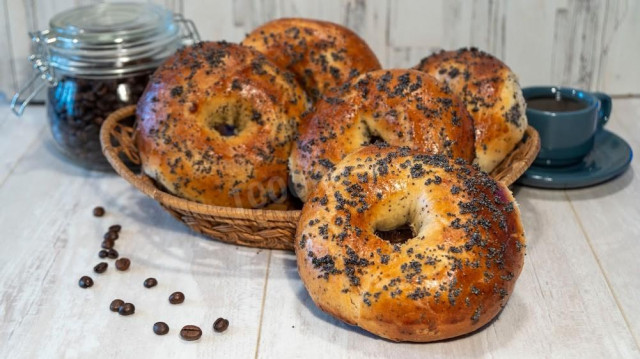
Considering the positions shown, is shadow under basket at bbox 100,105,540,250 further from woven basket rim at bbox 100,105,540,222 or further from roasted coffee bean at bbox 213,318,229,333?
roasted coffee bean at bbox 213,318,229,333

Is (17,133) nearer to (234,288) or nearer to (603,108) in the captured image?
(234,288)

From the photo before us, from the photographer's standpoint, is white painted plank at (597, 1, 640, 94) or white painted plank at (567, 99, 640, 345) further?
white painted plank at (597, 1, 640, 94)

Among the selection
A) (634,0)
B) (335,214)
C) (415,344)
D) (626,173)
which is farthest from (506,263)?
(634,0)

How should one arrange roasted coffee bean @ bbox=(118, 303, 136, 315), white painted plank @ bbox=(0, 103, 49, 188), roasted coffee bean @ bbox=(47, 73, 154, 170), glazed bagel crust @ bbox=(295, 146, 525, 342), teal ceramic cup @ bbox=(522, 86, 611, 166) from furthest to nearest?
white painted plank @ bbox=(0, 103, 49, 188) < roasted coffee bean @ bbox=(47, 73, 154, 170) < teal ceramic cup @ bbox=(522, 86, 611, 166) < roasted coffee bean @ bbox=(118, 303, 136, 315) < glazed bagel crust @ bbox=(295, 146, 525, 342)

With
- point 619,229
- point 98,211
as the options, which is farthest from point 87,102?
point 619,229

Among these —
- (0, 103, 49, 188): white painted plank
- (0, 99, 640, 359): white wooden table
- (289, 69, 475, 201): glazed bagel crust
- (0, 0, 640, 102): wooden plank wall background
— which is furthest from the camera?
(0, 0, 640, 102): wooden plank wall background

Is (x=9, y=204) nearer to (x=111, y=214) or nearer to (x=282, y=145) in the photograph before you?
(x=111, y=214)

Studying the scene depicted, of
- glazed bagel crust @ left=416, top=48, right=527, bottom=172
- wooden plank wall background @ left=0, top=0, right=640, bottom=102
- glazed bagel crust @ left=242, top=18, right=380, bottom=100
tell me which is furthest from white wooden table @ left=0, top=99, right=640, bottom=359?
wooden plank wall background @ left=0, top=0, right=640, bottom=102
